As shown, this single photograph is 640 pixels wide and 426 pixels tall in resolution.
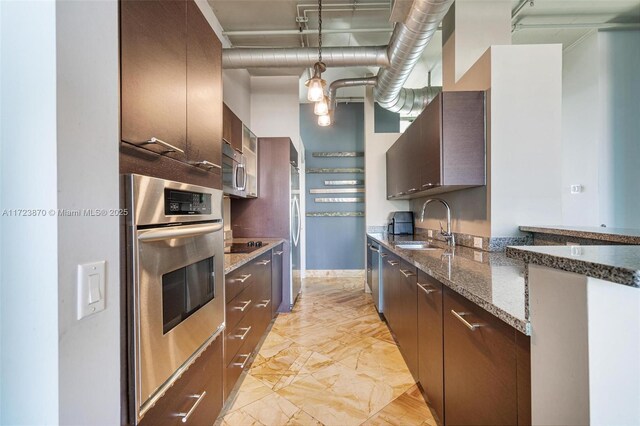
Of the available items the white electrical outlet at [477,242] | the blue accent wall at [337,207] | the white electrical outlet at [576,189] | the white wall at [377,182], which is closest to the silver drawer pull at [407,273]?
the white electrical outlet at [477,242]

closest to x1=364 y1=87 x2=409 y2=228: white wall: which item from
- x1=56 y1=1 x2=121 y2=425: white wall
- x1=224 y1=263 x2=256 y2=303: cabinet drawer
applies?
x1=224 y1=263 x2=256 y2=303: cabinet drawer

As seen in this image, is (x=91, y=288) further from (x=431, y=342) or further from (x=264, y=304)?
(x=264, y=304)

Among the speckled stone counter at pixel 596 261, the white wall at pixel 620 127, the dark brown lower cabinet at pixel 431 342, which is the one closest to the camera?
the speckled stone counter at pixel 596 261

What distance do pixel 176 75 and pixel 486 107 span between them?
6.98 feet

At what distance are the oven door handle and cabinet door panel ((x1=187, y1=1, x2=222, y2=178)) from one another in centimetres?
29

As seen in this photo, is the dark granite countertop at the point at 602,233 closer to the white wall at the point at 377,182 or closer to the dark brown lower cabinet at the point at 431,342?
the dark brown lower cabinet at the point at 431,342

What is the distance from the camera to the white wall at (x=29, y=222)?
0.51m

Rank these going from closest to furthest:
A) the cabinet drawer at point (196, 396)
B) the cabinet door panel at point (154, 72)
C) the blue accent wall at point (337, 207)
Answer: the cabinet door panel at point (154, 72)
the cabinet drawer at point (196, 396)
the blue accent wall at point (337, 207)

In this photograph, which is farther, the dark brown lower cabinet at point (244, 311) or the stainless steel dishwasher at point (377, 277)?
the stainless steel dishwasher at point (377, 277)

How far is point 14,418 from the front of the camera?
0.53 meters

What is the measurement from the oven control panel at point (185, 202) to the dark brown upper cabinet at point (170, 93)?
7 cm

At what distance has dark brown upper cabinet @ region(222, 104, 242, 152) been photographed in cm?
224

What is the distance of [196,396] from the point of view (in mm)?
1142

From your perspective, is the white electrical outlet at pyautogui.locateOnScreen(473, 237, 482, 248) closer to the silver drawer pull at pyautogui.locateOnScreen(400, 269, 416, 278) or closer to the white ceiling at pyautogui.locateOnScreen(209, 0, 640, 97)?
the silver drawer pull at pyautogui.locateOnScreen(400, 269, 416, 278)
